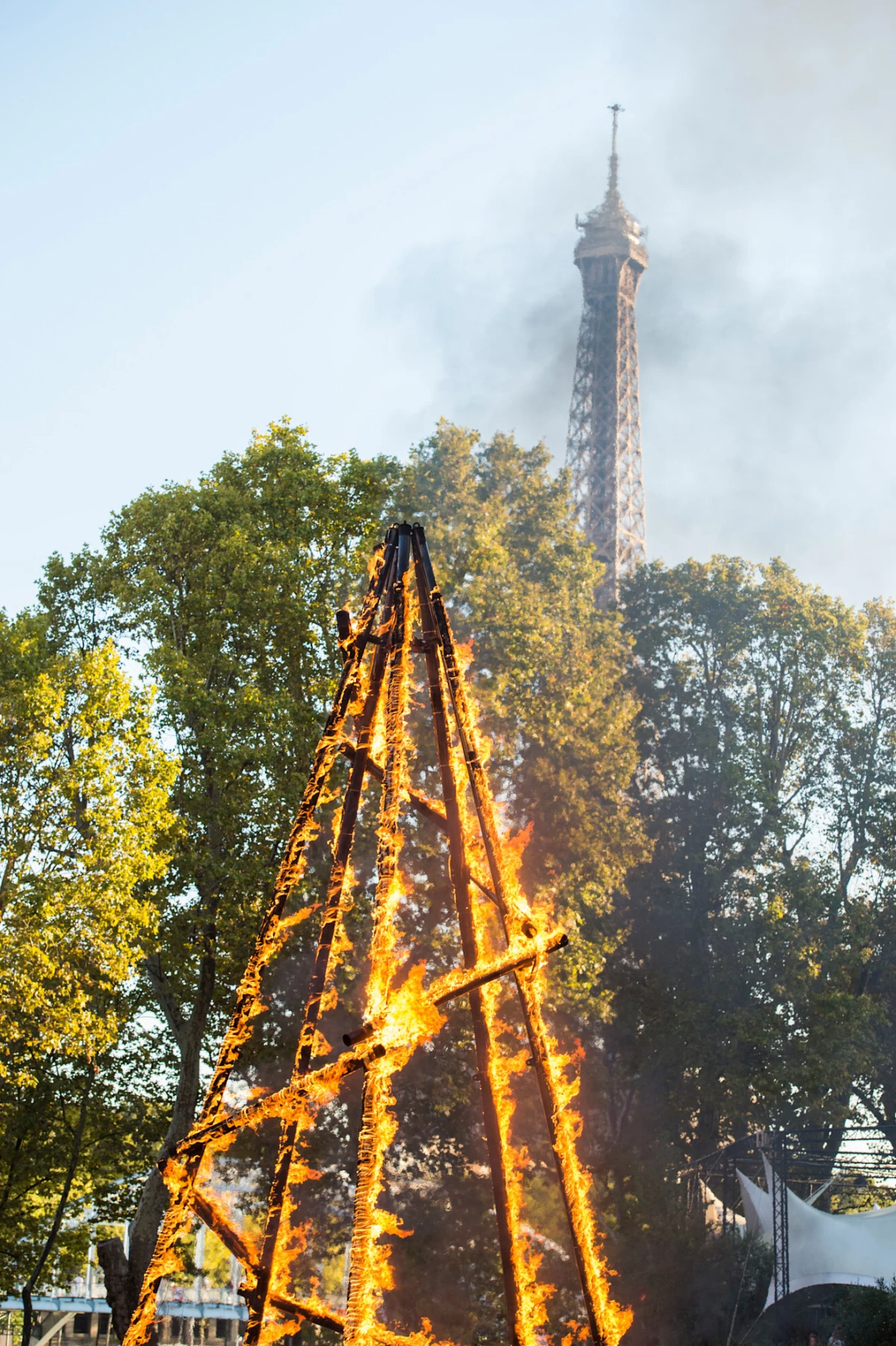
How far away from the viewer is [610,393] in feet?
149

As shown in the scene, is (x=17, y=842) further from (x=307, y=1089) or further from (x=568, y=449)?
(x=568, y=449)

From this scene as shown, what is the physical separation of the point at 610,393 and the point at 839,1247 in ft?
112

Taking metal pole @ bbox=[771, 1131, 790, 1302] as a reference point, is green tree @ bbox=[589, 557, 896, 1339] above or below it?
above

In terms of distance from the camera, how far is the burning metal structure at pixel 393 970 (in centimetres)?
539

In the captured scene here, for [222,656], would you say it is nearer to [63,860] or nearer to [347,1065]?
[63,860]

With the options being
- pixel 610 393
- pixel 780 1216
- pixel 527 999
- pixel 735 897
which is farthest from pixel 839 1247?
pixel 610 393

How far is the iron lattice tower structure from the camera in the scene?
139ft

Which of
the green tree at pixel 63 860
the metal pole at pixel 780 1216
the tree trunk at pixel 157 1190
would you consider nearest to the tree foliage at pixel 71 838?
the green tree at pixel 63 860

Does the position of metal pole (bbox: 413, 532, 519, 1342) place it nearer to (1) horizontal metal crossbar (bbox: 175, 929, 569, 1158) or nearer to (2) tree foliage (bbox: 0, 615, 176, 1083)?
(1) horizontal metal crossbar (bbox: 175, 929, 569, 1158)

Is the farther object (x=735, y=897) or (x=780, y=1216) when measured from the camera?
(x=735, y=897)

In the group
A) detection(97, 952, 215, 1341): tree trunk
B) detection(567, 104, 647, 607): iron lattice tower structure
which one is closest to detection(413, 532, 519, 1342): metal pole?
detection(97, 952, 215, 1341): tree trunk

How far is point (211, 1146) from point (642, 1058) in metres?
19.4

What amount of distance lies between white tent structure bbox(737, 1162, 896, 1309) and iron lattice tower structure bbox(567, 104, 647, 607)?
21.5 m

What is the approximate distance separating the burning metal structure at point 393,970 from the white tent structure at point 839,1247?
40.6ft
